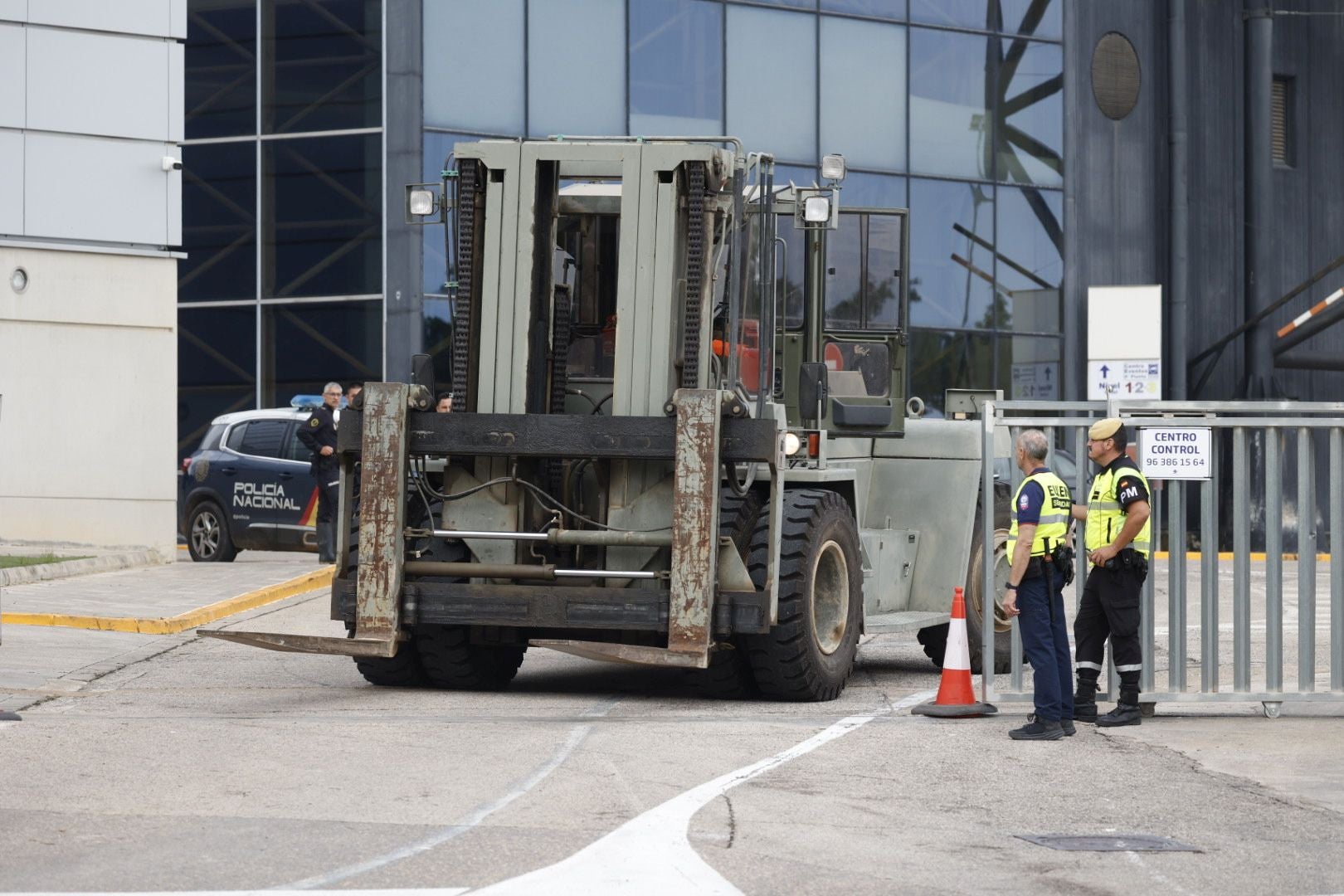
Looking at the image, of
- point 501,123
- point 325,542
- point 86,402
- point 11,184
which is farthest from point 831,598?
point 501,123

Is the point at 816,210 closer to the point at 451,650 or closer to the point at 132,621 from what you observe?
the point at 451,650

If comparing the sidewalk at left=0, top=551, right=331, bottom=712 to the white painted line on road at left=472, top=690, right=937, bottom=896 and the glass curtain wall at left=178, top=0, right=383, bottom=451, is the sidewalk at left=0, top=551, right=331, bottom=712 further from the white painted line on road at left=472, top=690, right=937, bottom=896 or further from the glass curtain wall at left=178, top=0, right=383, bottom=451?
the glass curtain wall at left=178, top=0, right=383, bottom=451

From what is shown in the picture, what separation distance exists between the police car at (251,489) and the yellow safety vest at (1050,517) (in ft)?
41.7

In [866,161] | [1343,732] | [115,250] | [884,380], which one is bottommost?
[1343,732]

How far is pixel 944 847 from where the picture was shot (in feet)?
25.3

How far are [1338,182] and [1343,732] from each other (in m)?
30.8

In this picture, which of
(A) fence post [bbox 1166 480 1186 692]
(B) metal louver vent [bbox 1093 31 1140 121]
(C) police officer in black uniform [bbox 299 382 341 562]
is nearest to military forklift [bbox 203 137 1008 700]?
(A) fence post [bbox 1166 480 1186 692]

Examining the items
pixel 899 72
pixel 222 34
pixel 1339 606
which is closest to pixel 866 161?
pixel 899 72

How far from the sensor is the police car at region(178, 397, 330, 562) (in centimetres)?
2300

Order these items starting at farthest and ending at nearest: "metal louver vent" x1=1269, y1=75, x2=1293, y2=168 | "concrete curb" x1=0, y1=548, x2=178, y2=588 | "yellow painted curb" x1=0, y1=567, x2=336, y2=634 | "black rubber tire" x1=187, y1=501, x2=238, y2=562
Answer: "metal louver vent" x1=1269, y1=75, x2=1293, y2=168
"black rubber tire" x1=187, y1=501, x2=238, y2=562
"concrete curb" x1=0, y1=548, x2=178, y2=588
"yellow painted curb" x1=0, y1=567, x2=336, y2=634

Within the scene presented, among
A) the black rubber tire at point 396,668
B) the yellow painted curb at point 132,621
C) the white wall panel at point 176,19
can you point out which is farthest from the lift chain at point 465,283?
the white wall panel at point 176,19

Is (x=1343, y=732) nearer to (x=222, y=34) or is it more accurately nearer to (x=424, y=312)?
(x=424, y=312)

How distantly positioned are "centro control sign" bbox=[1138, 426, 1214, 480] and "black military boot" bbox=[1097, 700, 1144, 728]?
4.31ft

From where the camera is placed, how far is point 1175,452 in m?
11.9
